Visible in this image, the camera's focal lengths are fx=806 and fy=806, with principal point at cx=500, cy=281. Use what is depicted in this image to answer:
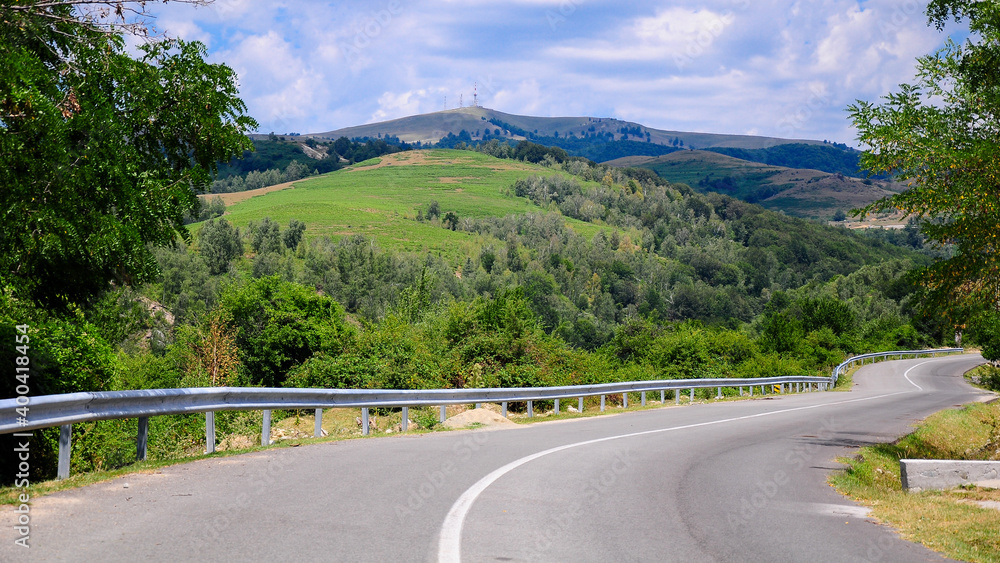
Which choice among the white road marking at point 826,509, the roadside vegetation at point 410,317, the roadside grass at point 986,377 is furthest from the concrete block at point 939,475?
the roadside grass at point 986,377

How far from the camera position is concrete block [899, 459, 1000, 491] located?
33.1 feet

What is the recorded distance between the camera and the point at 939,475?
1015cm

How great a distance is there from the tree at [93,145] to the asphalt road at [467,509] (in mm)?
3302

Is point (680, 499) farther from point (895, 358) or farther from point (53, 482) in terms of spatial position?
point (895, 358)

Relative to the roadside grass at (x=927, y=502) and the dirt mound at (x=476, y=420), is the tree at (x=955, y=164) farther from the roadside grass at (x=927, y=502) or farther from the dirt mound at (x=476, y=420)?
the dirt mound at (x=476, y=420)

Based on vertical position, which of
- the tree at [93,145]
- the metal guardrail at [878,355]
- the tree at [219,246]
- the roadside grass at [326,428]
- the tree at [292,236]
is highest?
the tree at [292,236]

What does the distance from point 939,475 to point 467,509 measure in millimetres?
6436

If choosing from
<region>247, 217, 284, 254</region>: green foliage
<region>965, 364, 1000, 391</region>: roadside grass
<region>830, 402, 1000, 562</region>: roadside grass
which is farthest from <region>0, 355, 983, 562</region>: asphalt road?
<region>247, 217, 284, 254</region>: green foliage

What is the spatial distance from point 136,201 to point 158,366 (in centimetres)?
2393

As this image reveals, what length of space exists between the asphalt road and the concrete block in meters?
1.06

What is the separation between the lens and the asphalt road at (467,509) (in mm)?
5840

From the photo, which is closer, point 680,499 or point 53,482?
point 53,482

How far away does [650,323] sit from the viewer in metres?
48.0

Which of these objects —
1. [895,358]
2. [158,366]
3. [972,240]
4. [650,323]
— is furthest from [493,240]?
[972,240]
